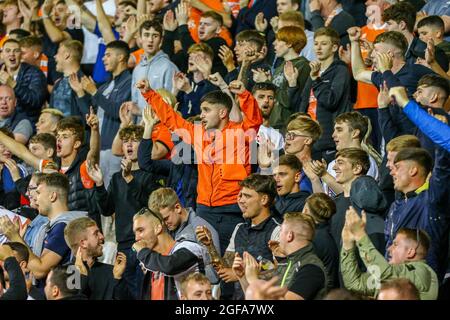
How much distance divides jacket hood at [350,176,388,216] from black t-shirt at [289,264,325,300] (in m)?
1.48

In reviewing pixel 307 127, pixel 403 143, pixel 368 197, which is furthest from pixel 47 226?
pixel 403 143

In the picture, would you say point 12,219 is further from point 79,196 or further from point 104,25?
point 104,25

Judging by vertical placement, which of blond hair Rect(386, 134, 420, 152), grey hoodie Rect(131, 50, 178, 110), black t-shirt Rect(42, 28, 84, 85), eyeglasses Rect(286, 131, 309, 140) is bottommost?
black t-shirt Rect(42, 28, 84, 85)

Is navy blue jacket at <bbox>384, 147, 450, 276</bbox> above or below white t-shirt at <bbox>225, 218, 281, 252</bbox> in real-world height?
above

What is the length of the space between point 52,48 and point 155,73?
3.17m

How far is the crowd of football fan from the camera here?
986 cm

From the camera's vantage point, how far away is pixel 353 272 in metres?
9.59

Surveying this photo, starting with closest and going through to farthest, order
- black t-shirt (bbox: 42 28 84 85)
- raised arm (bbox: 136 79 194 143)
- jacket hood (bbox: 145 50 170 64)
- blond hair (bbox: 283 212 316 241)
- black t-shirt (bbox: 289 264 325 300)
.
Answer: black t-shirt (bbox: 289 264 325 300) < blond hair (bbox: 283 212 316 241) < raised arm (bbox: 136 79 194 143) < jacket hood (bbox: 145 50 170 64) < black t-shirt (bbox: 42 28 84 85)

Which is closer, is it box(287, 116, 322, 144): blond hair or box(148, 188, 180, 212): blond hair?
box(148, 188, 180, 212): blond hair

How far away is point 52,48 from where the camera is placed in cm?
1727

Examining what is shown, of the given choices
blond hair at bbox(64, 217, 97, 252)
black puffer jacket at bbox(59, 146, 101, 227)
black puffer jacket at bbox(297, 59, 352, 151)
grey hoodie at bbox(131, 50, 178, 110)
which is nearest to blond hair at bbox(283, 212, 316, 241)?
blond hair at bbox(64, 217, 97, 252)

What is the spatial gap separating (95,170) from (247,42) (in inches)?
110

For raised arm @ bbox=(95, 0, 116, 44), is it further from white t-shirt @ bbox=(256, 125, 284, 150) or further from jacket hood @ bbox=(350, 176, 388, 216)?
jacket hood @ bbox=(350, 176, 388, 216)

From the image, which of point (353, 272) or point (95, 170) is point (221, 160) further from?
point (353, 272)
